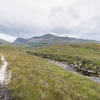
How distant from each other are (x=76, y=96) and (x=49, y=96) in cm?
378

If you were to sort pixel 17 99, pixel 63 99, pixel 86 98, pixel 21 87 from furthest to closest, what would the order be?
pixel 21 87 < pixel 86 98 < pixel 63 99 < pixel 17 99

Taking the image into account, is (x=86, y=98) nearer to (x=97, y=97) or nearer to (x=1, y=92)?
(x=97, y=97)

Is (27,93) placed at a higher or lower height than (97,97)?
higher

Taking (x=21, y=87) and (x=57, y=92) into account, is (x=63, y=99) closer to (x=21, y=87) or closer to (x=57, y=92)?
(x=57, y=92)

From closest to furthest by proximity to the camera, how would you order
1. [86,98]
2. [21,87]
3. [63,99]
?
[63,99] → [86,98] → [21,87]

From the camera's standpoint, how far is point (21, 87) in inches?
438

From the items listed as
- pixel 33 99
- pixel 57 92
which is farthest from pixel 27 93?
pixel 57 92

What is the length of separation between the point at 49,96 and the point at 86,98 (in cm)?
508

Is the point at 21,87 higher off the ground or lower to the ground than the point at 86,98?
higher

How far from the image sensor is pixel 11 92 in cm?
990

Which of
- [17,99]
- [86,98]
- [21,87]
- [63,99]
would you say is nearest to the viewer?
[17,99]

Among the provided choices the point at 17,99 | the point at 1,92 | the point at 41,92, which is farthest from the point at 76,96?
the point at 1,92

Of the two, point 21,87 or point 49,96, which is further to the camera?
point 21,87

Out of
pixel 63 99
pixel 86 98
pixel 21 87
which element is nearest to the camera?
pixel 63 99
